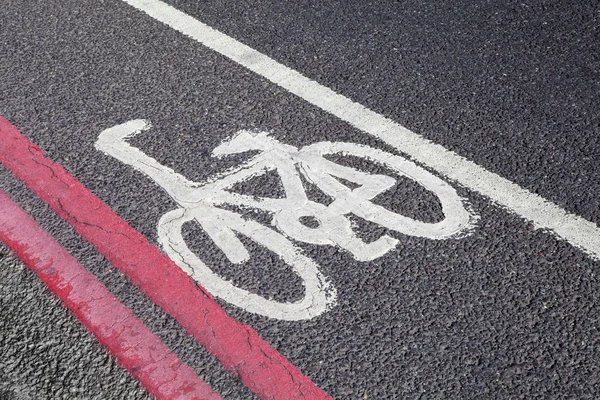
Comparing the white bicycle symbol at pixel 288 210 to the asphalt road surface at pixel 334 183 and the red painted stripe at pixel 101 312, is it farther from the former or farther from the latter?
the red painted stripe at pixel 101 312

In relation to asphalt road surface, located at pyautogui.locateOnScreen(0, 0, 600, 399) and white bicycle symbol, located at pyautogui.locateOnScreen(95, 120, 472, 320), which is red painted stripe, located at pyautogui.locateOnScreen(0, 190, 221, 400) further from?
white bicycle symbol, located at pyautogui.locateOnScreen(95, 120, 472, 320)

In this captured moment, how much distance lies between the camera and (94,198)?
3539 millimetres

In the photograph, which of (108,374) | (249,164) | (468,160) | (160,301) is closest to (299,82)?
(249,164)

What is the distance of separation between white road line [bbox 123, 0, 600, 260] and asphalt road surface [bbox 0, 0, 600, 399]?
0.02 m

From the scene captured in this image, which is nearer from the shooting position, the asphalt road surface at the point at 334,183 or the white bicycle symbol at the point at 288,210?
the asphalt road surface at the point at 334,183

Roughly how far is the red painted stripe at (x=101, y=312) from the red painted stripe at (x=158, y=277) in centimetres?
12

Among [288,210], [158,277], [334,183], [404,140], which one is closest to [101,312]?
[158,277]

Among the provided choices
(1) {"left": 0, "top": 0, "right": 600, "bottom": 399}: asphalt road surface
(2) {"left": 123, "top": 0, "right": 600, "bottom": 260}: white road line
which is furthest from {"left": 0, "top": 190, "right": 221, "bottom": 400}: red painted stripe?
(2) {"left": 123, "top": 0, "right": 600, "bottom": 260}: white road line

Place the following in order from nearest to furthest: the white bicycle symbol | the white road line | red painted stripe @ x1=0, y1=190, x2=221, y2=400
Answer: red painted stripe @ x1=0, y1=190, x2=221, y2=400
the white bicycle symbol
the white road line

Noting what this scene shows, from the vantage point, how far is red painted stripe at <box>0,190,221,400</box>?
271 cm

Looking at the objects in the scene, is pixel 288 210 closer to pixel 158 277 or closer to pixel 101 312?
pixel 158 277

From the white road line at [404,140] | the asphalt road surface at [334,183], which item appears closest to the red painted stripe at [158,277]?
the asphalt road surface at [334,183]

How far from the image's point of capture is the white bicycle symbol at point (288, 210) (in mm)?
3092

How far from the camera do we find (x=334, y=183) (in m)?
3.62
